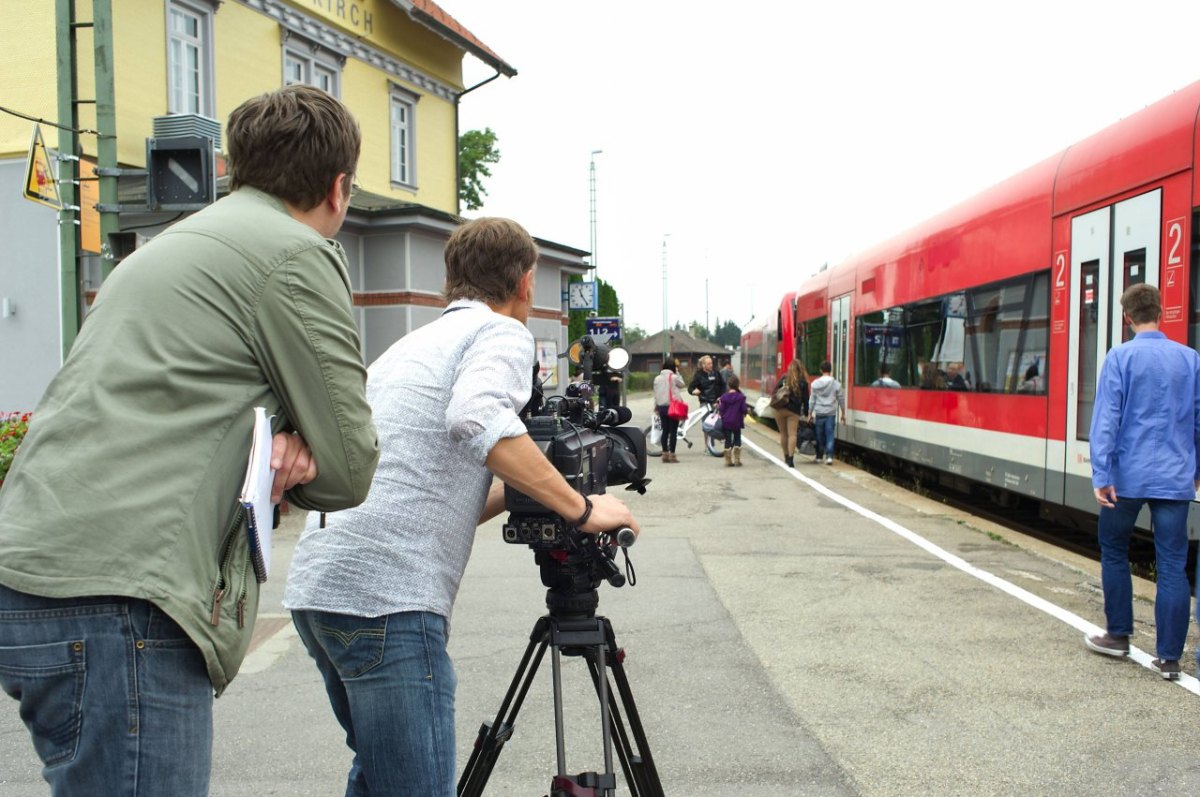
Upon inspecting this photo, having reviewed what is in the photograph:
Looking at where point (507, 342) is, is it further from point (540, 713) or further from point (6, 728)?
point (6, 728)

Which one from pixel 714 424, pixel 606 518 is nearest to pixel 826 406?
pixel 714 424

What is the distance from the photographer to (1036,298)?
10258 mm

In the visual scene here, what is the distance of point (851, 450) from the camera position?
2227 centimetres

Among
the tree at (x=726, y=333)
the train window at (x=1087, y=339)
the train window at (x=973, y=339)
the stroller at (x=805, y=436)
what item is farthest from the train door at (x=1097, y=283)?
the tree at (x=726, y=333)

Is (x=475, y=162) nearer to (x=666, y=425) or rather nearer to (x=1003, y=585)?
(x=666, y=425)

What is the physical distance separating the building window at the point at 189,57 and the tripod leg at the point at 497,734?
1628cm

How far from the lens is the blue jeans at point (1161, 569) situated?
5.25 metres

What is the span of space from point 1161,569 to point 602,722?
12.3ft

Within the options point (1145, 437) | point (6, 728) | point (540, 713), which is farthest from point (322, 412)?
point (1145, 437)

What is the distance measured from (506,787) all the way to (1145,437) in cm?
355

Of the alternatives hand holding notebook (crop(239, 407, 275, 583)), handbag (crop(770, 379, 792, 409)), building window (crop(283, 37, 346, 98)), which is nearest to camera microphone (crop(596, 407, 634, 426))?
hand holding notebook (crop(239, 407, 275, 583))

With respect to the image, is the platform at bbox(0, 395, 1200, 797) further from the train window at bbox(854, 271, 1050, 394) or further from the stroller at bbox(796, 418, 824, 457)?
the stroller at bbox(796, 418, 824, 457)

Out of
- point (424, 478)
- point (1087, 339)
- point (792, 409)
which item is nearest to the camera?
point (424, 478)

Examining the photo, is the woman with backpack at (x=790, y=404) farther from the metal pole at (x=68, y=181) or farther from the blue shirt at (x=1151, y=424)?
the blue shirt at (x=1151, y=424)
